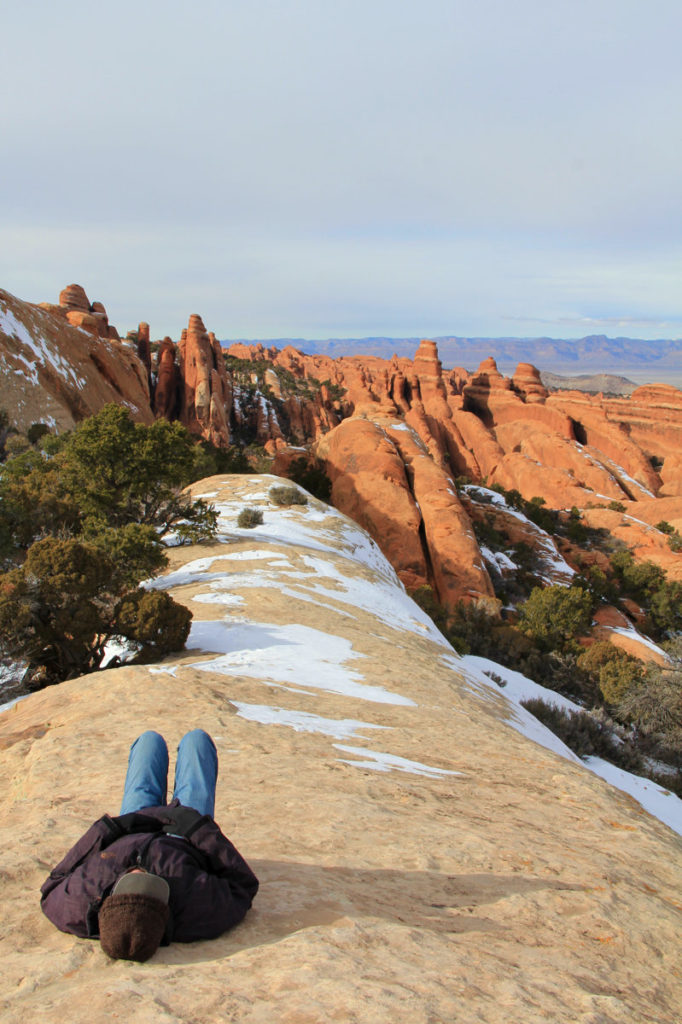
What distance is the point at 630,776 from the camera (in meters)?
12.5

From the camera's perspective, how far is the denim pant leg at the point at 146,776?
377 cm

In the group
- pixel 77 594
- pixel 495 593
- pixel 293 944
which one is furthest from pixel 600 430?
pixel 293 944

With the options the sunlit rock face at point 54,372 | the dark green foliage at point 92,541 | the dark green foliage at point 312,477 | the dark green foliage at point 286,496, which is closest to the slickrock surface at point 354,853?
the dark green foliage at point 92,541

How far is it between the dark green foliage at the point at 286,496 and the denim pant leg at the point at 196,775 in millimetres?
20440

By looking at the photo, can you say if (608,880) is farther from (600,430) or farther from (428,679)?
(600,430)

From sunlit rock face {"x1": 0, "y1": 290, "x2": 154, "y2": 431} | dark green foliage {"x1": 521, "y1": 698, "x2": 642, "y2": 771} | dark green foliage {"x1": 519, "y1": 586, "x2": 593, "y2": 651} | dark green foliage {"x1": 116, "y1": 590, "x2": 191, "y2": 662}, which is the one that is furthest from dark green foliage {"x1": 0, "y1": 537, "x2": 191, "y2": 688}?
sunlit rock face {"x1": 0, "y1": 290, "x2": 154, "y2": 431}

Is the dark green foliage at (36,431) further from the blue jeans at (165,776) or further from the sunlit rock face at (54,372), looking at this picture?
the blue jeans at (165,776)

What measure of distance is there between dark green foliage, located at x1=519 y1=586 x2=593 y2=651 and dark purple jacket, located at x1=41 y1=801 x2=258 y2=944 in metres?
23.3

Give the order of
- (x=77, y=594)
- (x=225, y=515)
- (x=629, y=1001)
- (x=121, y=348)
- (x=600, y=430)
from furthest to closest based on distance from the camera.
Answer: (x=600, y=430) < (x=121, y=348) < (x=225, y=515) < (x=77, y=594) < (x=629, y=1001)

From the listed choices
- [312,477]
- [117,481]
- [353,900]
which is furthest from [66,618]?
[312,477]

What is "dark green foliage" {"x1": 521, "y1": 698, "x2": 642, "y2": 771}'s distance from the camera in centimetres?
1382

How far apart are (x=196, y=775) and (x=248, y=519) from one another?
17.3 metres

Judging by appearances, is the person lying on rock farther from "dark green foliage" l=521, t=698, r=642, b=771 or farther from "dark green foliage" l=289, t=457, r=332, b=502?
"dark green foliage" l=289, t=457, r=332, b=502

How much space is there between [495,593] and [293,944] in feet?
99.1
